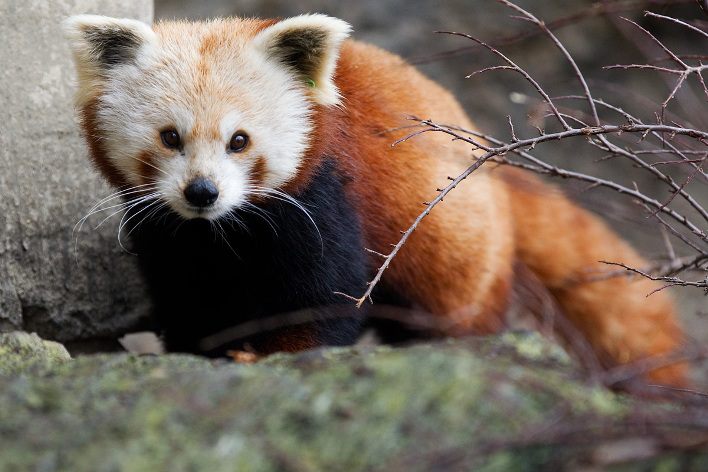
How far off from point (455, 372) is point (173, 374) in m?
0.74

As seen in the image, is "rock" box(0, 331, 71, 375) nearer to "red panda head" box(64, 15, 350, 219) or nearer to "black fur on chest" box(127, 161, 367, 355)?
"black fur on chest" box(127, 161, 367, 355)

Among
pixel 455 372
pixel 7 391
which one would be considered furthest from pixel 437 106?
pixel 7 391

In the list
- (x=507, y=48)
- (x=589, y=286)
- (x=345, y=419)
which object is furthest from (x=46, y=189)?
(x=507, y=48)

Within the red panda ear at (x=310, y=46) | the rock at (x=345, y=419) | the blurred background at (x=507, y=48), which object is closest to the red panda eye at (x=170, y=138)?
the red panda ear at (x=310, y=46)

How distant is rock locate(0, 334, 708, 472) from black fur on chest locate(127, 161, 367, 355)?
1.09m

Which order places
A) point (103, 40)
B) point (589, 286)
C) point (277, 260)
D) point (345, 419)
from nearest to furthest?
point (345, 419) < point (103, 40) < point (277, 260) < point (589, 286)

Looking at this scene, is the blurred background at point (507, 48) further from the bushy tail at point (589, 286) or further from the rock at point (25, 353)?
the rock at point (25, 353)

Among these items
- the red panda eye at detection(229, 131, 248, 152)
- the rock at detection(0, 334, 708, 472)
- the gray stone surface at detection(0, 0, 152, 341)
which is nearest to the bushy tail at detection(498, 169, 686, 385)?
the red panda eye at detection(229, 131, 248, 152)

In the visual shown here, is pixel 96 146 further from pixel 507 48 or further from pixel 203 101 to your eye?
pixel 507 48

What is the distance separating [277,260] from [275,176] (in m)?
0.34

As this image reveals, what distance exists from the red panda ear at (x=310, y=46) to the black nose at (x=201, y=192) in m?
0.62

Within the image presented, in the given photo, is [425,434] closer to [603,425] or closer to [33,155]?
[603,425]

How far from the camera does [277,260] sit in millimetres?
3424

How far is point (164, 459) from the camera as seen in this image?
189 cm
